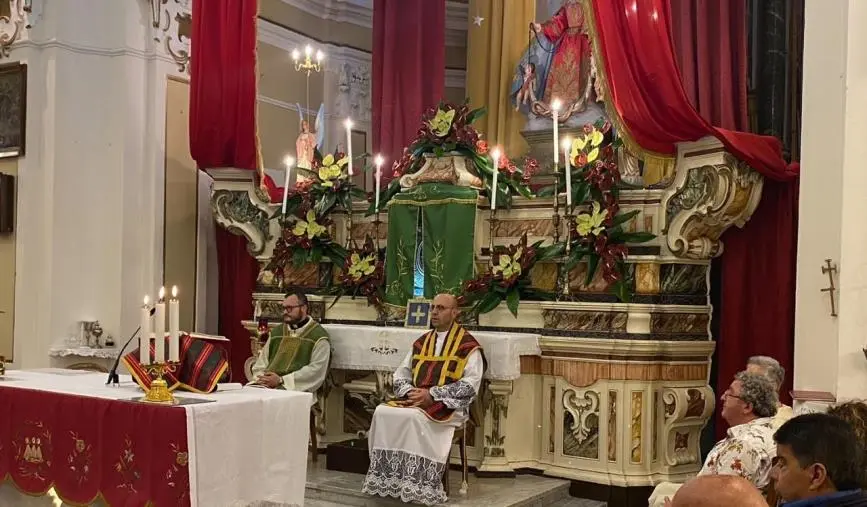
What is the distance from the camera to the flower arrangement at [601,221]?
20.2ft

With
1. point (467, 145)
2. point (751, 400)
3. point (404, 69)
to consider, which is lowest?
point (751, 400)

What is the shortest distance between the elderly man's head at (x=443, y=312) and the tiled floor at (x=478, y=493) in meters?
1.01

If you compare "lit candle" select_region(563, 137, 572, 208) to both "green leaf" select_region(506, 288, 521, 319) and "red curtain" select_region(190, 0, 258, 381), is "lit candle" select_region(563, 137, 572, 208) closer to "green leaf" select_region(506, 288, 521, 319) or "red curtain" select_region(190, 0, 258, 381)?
"green leaf" select_region(506, 288, 521, 319)

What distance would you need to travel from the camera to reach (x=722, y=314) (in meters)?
6.30

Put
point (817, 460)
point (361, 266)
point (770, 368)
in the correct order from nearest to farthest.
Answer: point (817, 460)
point (770, 368)
point (361, 266)

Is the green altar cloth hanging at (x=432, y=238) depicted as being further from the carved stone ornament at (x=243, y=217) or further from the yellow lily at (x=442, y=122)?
the carved stone ornament at (x=243, y=217)

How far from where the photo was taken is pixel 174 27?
8227mm

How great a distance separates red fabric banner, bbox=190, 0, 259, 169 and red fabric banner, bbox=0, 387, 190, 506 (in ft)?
10.6

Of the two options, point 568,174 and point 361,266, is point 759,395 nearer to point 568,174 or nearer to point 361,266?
point 568,174

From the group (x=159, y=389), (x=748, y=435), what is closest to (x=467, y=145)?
(x=159, y=389)

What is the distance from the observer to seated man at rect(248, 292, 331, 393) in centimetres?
660

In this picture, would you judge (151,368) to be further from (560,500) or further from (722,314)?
(722,314)

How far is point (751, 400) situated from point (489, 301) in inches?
109

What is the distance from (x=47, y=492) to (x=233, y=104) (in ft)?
12.4
